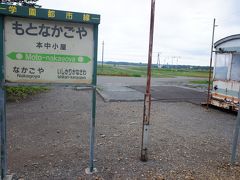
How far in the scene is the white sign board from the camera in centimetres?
341

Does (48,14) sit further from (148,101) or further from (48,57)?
(148,101)

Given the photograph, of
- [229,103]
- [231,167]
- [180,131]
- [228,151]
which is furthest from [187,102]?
[231,167]

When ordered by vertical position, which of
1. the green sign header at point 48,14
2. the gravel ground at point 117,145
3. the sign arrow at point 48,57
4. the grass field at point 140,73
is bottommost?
the gravel ground at point 117,145

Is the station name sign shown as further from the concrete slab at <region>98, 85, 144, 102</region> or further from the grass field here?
the grass field

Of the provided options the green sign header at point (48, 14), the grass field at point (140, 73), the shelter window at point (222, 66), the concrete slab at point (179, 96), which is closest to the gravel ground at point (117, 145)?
the shelter window at point (222, 66)

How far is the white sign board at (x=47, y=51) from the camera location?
3408 mm

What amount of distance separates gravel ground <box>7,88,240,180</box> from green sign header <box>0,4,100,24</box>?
96.8 inches

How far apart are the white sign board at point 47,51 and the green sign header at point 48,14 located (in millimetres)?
113

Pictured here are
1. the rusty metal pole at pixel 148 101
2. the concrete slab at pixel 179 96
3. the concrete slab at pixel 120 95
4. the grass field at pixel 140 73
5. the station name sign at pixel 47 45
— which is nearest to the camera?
the station name sign at pixel 47 45

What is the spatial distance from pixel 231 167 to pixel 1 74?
4201 millimetres

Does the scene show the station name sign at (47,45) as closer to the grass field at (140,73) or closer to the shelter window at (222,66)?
the shelter window at (222,66)

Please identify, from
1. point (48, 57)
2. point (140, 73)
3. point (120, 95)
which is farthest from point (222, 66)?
point (140, 73)

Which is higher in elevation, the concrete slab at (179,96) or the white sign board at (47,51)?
the white sign board at (47,51)

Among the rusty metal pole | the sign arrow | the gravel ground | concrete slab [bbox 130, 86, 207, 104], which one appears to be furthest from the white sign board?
concrete slab [bbox 130, 86, 207, 104]
